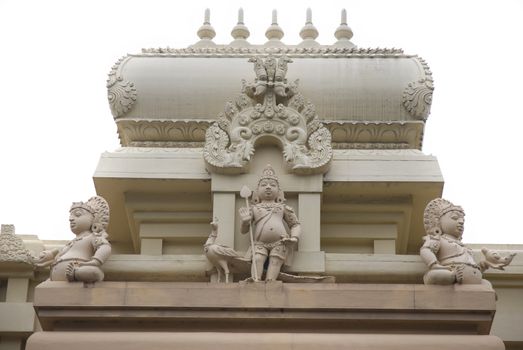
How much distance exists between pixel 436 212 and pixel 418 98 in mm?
3120

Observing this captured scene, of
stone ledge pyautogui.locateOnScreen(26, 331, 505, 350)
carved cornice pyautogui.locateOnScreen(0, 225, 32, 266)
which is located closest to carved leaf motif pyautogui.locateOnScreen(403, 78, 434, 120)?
stone ledge pyautogui.locateOnScreen(26, 331, 505, 350)

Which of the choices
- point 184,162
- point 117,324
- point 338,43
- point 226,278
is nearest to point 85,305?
point 117,324

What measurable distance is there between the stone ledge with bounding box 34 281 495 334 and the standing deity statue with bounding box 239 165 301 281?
62 centimetres

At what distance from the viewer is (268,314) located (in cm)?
1831

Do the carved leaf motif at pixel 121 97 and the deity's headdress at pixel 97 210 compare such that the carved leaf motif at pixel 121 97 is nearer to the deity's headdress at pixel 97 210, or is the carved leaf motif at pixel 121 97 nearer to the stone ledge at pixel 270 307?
the deity's headdress at pixel 97 210

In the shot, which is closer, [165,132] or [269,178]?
[269,178]

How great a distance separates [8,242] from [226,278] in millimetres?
3616

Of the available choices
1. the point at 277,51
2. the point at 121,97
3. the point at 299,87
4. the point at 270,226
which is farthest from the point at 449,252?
the point at 121,97

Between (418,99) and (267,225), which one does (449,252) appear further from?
(418,99)

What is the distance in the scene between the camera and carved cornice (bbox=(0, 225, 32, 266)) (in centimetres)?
2069

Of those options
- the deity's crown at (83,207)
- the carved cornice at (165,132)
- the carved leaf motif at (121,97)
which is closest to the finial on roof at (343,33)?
the carved cornice at (165,132)

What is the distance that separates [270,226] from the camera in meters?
19.4

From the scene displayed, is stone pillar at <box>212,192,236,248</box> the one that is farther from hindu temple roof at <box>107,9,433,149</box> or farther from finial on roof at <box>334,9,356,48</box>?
finial on roof at <box>334,9,356,48</box>

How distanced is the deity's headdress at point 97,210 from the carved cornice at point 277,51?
13.5ft
